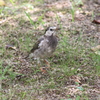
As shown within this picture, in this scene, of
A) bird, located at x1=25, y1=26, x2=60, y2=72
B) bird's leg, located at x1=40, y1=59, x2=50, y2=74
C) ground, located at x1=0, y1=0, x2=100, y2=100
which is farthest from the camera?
bird, located at x1=25, y1=26, x2=60, y2=72

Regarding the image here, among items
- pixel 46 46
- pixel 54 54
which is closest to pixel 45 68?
pixel 46 46

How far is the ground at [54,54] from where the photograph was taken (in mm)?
4426

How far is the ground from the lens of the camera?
4426mm

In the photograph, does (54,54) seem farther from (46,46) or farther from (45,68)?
(45,68)

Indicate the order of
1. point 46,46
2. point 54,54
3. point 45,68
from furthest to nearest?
1. point 54,54
2. point 46,46
3. point 45,68

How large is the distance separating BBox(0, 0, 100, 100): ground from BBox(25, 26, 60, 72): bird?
191mm

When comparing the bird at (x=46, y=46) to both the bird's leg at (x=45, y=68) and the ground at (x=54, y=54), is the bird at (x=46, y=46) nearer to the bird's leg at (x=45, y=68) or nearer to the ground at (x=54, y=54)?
the bird's leg at (x=45, y=68)

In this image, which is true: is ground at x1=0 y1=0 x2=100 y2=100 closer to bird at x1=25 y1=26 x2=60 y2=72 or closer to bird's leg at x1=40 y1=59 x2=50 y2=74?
bird's leg at x1=40 y1=59 x2=50 y2=74

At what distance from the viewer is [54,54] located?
602 centimetres

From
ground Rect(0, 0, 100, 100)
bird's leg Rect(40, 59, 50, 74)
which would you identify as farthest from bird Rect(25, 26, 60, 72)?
ground Rect(0, 0, 100, 100)

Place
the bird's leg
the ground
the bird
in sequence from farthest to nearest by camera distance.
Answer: the bird
the bird's leg
the ground

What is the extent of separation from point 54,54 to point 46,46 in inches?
17.6

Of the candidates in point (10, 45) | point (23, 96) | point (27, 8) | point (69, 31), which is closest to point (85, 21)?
point (69, 31)

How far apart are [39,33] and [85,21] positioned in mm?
1552
